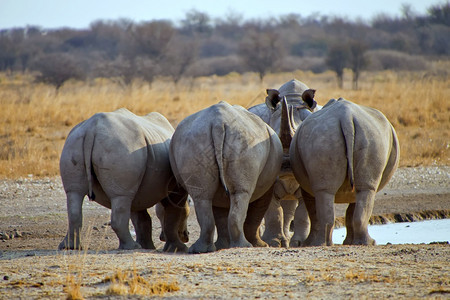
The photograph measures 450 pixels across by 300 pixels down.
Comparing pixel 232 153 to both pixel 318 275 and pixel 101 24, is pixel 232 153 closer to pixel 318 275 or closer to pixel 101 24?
pixel 318 275

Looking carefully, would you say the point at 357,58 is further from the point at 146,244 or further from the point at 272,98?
the point at 146,244

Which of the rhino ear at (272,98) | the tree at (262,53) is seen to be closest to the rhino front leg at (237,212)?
the rhino ear at (272,98)

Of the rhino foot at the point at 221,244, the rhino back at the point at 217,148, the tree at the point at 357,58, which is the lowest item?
the rhino foot at the point at 221,244

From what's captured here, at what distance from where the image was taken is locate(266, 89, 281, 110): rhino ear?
9.29 metres

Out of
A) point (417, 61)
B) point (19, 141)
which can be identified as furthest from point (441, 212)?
point (417, 61)

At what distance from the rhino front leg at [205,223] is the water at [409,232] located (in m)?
2.82

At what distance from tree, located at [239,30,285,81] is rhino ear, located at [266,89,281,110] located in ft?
91.9

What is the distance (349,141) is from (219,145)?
4.14ft

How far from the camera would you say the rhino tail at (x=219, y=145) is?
703cm

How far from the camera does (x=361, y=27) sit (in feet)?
223

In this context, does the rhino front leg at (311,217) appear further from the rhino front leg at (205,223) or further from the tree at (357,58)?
the tree at (357,58)

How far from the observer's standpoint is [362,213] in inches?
292

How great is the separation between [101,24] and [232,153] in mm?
71912

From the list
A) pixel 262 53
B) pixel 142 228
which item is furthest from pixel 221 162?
pixel 262 53
